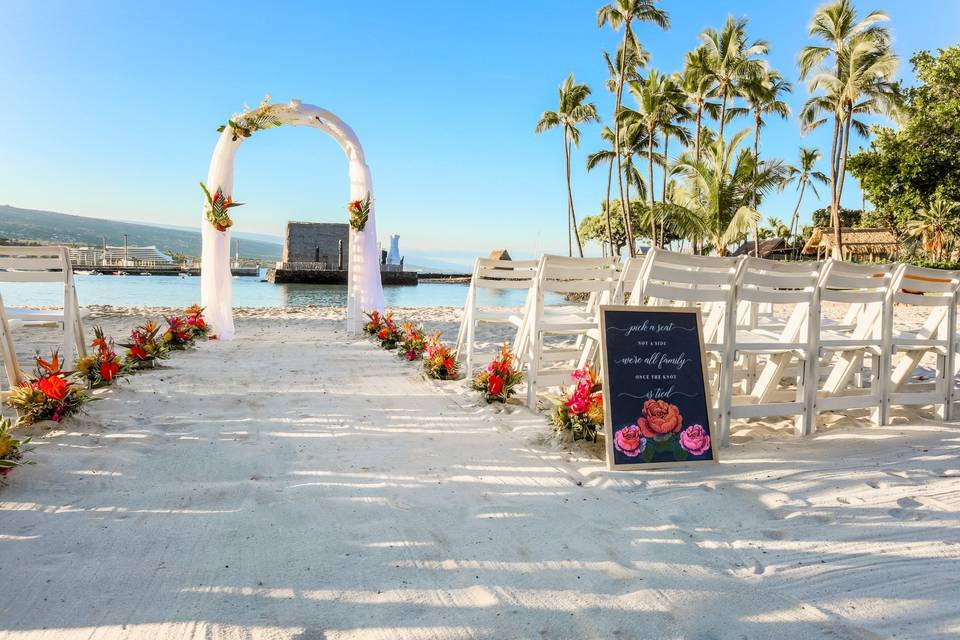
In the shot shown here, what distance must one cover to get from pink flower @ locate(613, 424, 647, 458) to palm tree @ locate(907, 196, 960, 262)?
71.0ft

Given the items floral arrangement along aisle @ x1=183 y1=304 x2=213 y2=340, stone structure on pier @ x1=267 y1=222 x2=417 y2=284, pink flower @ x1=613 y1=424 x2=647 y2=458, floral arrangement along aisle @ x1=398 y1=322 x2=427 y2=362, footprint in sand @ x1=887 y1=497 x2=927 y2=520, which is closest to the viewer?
footprint in sand @ x1=887 y1=497 x2=927 y2=520

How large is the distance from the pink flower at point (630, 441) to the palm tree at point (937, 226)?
71.0 feet

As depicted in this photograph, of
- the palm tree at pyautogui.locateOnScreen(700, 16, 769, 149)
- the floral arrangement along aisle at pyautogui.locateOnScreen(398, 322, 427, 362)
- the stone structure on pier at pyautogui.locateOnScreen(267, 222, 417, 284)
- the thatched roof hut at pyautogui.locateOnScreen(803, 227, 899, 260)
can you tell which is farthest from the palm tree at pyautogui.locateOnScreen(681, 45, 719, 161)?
the stone structure on pier at pyautogui.locateOnScreen(267, 222, 417, 284)

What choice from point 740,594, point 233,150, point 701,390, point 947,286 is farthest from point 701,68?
point 740,594

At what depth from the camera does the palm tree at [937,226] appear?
1992 cm

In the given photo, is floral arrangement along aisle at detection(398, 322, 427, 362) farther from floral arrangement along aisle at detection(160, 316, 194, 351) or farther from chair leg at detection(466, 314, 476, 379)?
floral arrangement along aisle at detection(160, 316, 194, 351)

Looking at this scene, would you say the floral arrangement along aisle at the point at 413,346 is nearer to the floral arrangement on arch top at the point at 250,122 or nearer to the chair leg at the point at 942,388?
the floral arrangement on arch top at the point at 250,122

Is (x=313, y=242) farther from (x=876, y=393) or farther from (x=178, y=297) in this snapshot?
(x=876, y=393)

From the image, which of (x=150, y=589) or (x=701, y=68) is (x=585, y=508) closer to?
(x=150, y=589)

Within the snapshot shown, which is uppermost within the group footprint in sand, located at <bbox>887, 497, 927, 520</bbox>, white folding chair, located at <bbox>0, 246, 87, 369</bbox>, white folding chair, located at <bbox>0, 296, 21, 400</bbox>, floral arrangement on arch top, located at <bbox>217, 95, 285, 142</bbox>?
floral arrangement on arch top, located at <bbox>217, 95, 285, 142</bbox>

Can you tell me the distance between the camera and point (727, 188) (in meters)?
19.1

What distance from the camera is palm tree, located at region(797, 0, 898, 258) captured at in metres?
19.3

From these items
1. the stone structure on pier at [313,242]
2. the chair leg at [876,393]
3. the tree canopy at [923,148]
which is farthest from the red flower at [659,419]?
the stone structure on pier at [313,242]

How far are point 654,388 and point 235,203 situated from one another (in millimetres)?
7176
